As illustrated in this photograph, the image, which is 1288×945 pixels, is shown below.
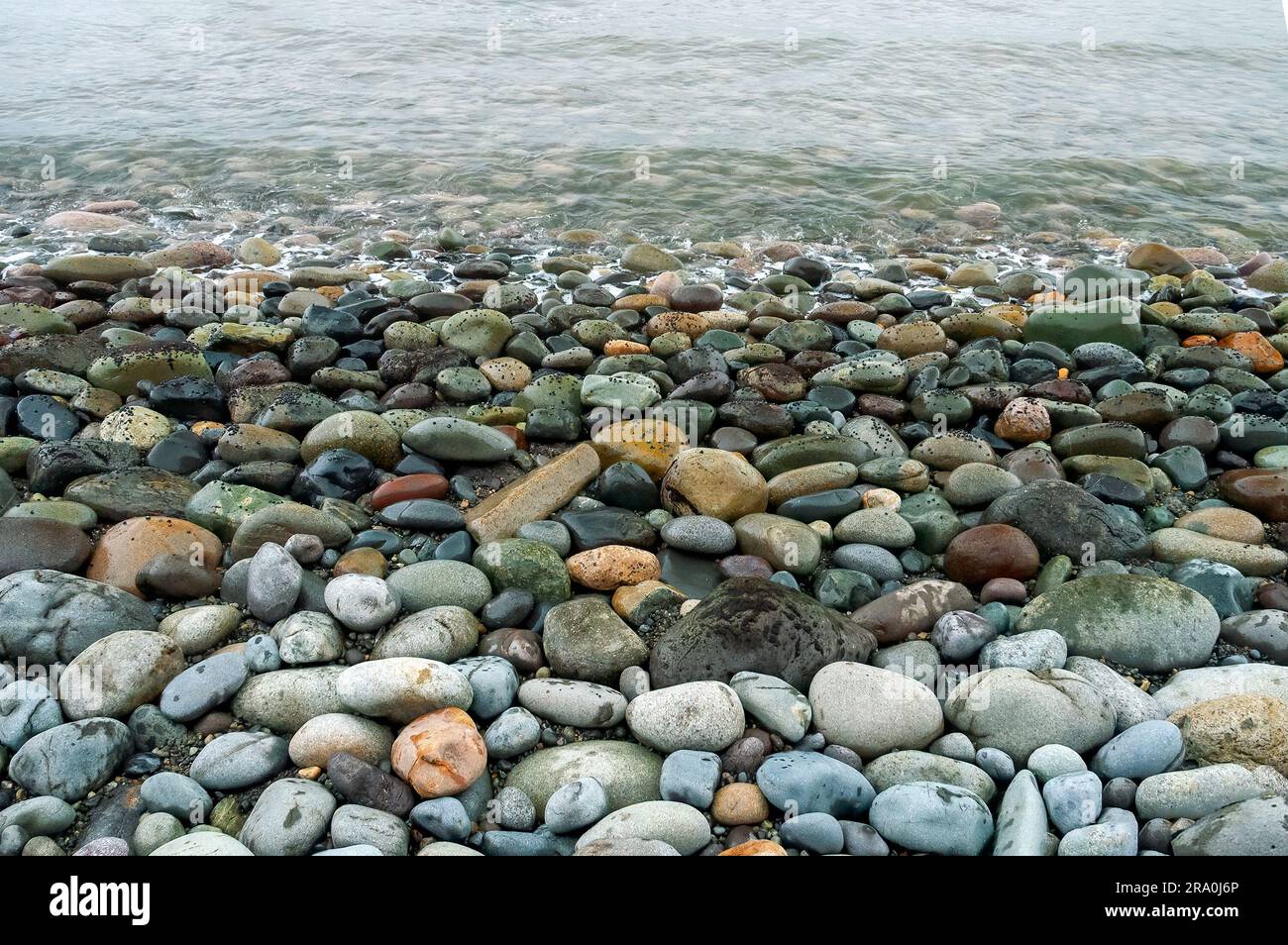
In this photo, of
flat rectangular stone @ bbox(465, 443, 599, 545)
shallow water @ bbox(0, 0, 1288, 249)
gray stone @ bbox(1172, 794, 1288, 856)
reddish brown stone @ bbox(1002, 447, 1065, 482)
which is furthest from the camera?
shallow water @ bbox(0, 0, 1288, 249)

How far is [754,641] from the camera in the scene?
12.5 feet

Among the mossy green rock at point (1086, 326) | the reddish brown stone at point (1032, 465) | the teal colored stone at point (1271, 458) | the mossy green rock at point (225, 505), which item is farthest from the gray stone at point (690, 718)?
the mossy green rock at point (1086, 326)

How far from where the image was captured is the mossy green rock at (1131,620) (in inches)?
154

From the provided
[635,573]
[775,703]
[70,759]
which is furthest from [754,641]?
[70,759]

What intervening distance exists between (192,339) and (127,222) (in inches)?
148

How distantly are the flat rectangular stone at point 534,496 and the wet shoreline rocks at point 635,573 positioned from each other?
2 cm

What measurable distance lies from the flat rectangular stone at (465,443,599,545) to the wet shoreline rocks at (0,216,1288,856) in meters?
0.02

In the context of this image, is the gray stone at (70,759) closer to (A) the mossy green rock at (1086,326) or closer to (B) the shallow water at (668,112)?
(A) the mossy green rock at (1086,326)

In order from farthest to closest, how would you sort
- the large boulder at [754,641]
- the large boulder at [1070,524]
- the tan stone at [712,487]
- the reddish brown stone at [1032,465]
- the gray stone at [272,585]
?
the reddish brown stone at [1032,465] < the tan stone at [712,487] < the large boulder at [1070,524] < the gray stone at [272,585] < the large boulder at [754,641]

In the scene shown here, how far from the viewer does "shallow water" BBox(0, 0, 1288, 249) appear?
1031cm

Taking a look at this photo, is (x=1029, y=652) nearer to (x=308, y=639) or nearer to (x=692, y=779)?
(x=692, y=779)

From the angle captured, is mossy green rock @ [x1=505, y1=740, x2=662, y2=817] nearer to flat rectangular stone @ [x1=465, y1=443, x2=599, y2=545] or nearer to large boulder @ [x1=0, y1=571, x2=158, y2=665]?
flat rectangular stone @ [x1=465, y1=443, x2=599, y2=545]

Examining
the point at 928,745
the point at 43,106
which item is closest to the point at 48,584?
the point at 928,745

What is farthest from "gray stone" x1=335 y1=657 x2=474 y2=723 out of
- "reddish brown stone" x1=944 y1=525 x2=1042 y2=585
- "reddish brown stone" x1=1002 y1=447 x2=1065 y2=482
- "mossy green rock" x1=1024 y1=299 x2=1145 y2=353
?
"mossy green rock" x1=1024 y1=299 x2=1145 y2=353
